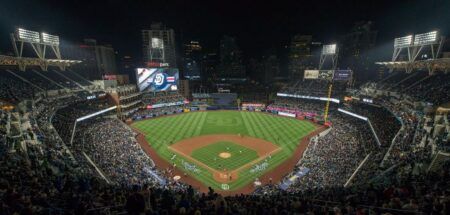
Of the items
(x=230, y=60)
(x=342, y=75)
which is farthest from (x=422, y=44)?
(x=230, y=60)

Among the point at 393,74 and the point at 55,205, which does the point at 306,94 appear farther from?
the point at 55,205

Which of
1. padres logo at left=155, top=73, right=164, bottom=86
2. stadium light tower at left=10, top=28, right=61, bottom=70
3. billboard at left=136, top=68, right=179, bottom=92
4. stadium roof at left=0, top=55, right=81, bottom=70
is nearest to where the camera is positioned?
stadium roof at left=0, top=55, right=81, bottom=70

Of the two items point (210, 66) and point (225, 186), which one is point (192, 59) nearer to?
point (210, 66)

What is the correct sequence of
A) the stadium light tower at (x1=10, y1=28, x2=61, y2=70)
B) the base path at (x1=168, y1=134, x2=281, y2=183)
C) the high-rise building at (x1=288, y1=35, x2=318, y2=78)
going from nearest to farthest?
the base path at (x1=168, y1=134, x2=281, y2=183) < the stadium light tower at (x1=10, y1=28, x2=61, y2=70) < the high-rise building at (x1=288, y1=35, x2=318, y2=78)

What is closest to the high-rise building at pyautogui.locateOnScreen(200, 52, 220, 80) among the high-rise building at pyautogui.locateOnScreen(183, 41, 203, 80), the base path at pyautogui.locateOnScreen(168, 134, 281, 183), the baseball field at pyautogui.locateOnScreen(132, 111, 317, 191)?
the high-rise building at pyautogui.locateOnScreen(183, 41, 203, 80)

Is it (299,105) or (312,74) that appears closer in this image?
(299,105)

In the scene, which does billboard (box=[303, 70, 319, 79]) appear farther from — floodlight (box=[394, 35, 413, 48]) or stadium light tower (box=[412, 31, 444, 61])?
stadium light tower (box=[412, 31, 444, 61])
